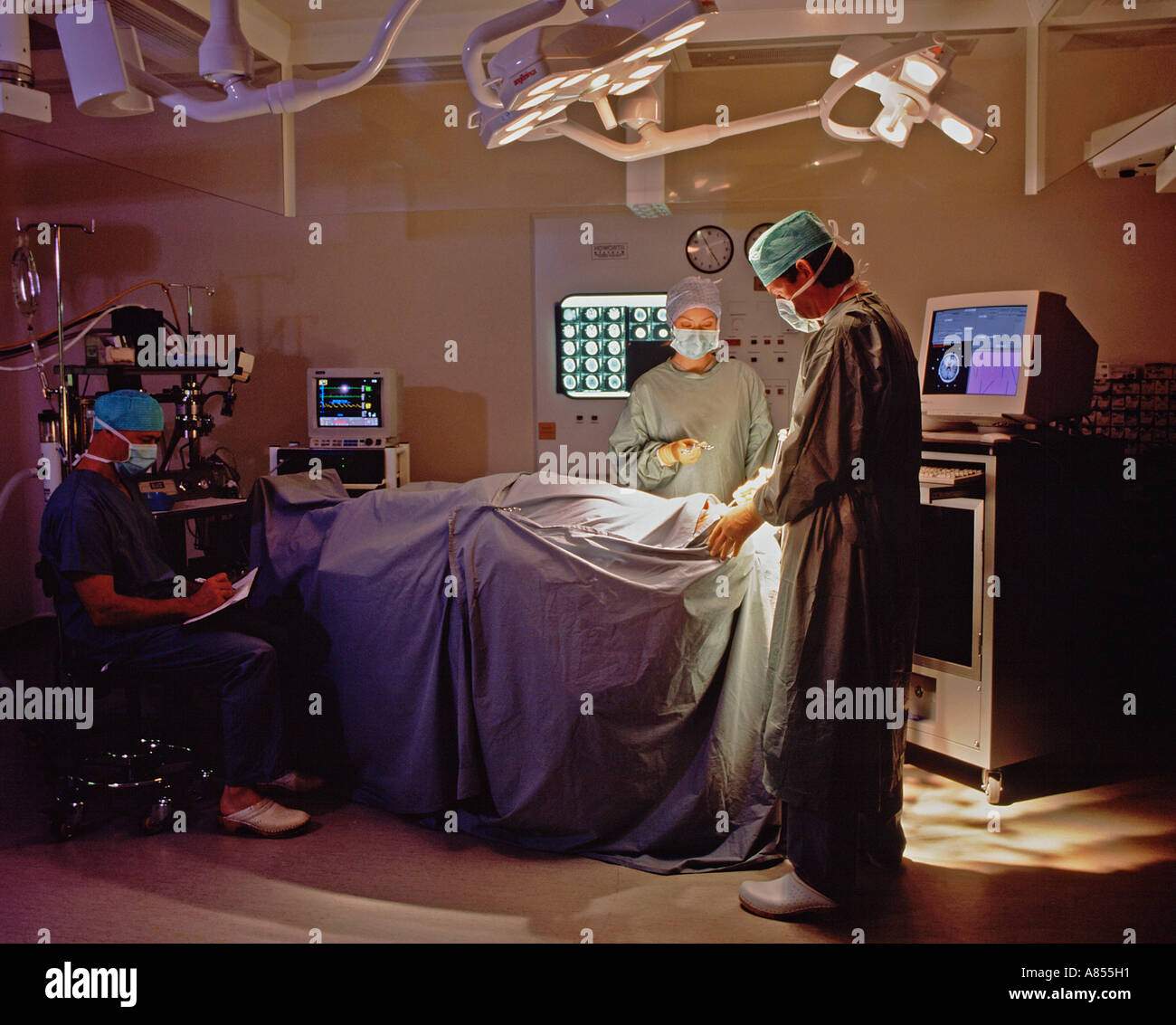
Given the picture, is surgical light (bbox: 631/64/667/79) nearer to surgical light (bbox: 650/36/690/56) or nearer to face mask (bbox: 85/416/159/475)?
surgical light (bbox: 650/36/690/56)

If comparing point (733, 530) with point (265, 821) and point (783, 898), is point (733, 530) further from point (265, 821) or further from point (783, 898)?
point (265, 821)

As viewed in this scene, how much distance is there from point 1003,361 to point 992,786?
1.34 metres

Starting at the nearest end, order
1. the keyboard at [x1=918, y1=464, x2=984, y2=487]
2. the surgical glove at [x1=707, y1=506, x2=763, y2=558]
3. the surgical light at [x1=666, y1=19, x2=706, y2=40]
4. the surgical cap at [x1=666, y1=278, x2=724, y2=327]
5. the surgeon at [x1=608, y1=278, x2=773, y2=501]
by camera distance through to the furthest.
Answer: the surgical light at [x1=666, y1=19, x2=706, y2=40]
the surgical glove at [x1=707, y1=506, x2=763, y2=558]
the keyboard at [x1=918, y1=464, x2=984, y2=487]
the surgical cap at [x1=666, y1=278, x2=724, y2=327]
the surgeon at [x1=608, y1=278, x2=773, y2=501]

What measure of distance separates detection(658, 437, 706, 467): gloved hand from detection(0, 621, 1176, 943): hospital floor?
4.42 feet

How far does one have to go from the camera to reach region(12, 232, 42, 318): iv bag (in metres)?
3.33

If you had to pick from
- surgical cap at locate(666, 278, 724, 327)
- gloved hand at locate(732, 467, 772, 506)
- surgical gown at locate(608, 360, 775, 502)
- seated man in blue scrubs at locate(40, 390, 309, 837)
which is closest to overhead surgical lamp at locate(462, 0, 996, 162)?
surgical cap at locate(666, 278, 724, 327)

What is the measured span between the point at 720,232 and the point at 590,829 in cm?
317

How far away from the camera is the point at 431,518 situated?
8.28 feet

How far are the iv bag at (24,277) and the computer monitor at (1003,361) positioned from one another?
11.1ft

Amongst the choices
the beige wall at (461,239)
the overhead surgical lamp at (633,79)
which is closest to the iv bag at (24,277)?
the beige wall at (461,239)

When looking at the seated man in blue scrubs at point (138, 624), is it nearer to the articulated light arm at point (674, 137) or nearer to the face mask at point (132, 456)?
the face mask at point (132, 456)
